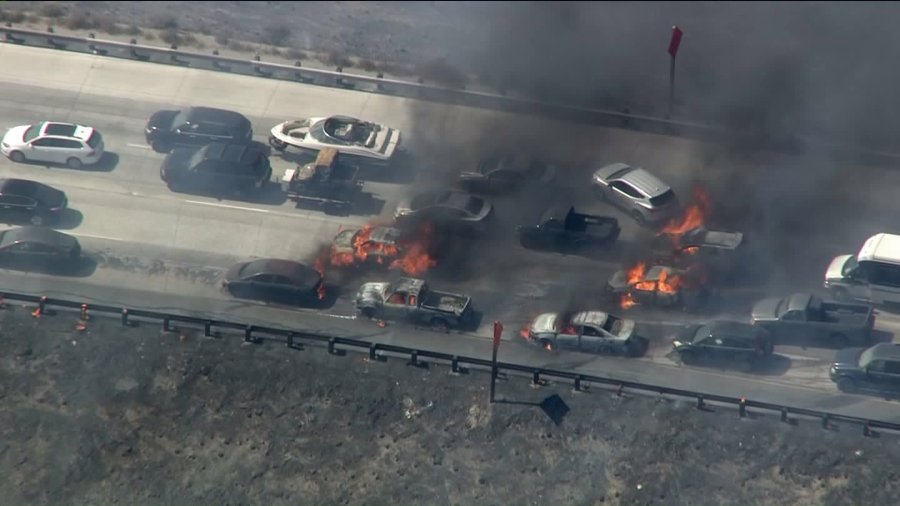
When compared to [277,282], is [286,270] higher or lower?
higher

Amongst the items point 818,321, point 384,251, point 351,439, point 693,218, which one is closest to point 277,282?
point 384,251

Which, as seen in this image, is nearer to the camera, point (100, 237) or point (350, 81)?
point (100, 237)

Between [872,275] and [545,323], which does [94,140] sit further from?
[872,275]

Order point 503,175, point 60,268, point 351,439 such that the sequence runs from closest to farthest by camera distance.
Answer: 1. point 351,439
2. point 60,268
3. point 503,175

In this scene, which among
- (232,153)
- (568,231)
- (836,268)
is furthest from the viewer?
(232,153)

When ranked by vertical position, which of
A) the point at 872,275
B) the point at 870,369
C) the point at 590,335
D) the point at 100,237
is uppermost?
the point at 872,275

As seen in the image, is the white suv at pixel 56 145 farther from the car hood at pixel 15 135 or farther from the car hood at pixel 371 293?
the car hood at pixel 371 293

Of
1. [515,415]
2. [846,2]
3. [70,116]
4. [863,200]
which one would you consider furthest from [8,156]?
[846,2]

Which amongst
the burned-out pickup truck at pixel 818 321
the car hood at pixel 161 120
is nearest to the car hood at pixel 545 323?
the burned-out pickup truck at pixel 818 321
